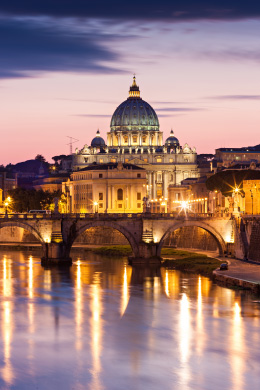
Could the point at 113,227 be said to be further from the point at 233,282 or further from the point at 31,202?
the point at 31,202

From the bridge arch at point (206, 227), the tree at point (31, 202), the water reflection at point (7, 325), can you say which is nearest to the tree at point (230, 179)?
the bridge arch at point (206, 227)

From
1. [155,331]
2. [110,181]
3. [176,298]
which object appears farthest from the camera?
[110,181]

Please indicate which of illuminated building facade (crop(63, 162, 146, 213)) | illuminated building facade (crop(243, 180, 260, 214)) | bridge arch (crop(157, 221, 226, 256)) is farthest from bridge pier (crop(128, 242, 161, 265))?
illuminated building facade (crop(63, 162, 146, 213))

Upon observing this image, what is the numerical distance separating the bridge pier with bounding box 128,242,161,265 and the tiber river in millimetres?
9569

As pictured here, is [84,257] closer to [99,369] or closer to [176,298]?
[176,298]

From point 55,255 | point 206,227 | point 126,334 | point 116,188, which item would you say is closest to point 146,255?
point 206,227

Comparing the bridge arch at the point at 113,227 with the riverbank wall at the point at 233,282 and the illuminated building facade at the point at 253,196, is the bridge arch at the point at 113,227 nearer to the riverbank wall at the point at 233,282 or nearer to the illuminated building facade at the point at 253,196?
the illuminated building facade at the point at 253,196

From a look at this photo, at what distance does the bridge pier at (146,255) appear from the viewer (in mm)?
75688

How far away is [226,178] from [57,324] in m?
57.8

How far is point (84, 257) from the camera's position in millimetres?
85625

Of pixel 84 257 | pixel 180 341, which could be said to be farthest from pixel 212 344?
pixel 84 257

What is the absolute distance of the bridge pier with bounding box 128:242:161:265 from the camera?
248ft

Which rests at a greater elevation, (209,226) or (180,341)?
(209,226)

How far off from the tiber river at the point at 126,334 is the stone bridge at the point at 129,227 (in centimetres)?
1040
